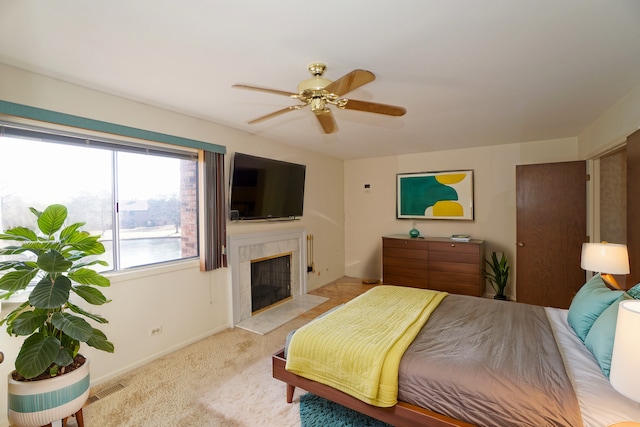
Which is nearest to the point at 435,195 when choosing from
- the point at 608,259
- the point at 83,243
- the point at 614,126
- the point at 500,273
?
the point at 500,273

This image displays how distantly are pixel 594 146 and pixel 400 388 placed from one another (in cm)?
351

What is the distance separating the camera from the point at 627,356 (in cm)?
100

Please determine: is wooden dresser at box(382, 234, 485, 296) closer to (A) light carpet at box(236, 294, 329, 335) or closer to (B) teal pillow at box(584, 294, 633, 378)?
(A) light carpet at box(236, 294, 329, 335)

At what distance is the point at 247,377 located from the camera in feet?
8.25

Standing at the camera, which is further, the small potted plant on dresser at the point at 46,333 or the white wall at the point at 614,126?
the white wall at the point at 614,126

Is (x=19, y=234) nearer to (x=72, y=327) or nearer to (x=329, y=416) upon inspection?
(x=72, y=327)

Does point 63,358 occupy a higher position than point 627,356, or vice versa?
point 627,356

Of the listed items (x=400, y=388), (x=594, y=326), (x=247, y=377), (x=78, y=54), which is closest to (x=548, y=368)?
(x=594, y=326)

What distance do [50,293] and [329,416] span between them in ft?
6.21

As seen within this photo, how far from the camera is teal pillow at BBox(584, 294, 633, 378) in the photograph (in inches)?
58.6

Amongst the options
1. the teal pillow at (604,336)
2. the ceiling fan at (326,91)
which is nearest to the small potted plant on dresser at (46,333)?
the ceiling fan at (326,91)

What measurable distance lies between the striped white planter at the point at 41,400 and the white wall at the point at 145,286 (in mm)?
467

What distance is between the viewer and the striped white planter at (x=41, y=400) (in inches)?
65.7

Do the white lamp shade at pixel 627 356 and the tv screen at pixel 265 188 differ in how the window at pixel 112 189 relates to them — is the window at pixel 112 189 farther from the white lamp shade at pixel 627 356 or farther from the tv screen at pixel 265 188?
the white lamp shade at pixel 627 356
